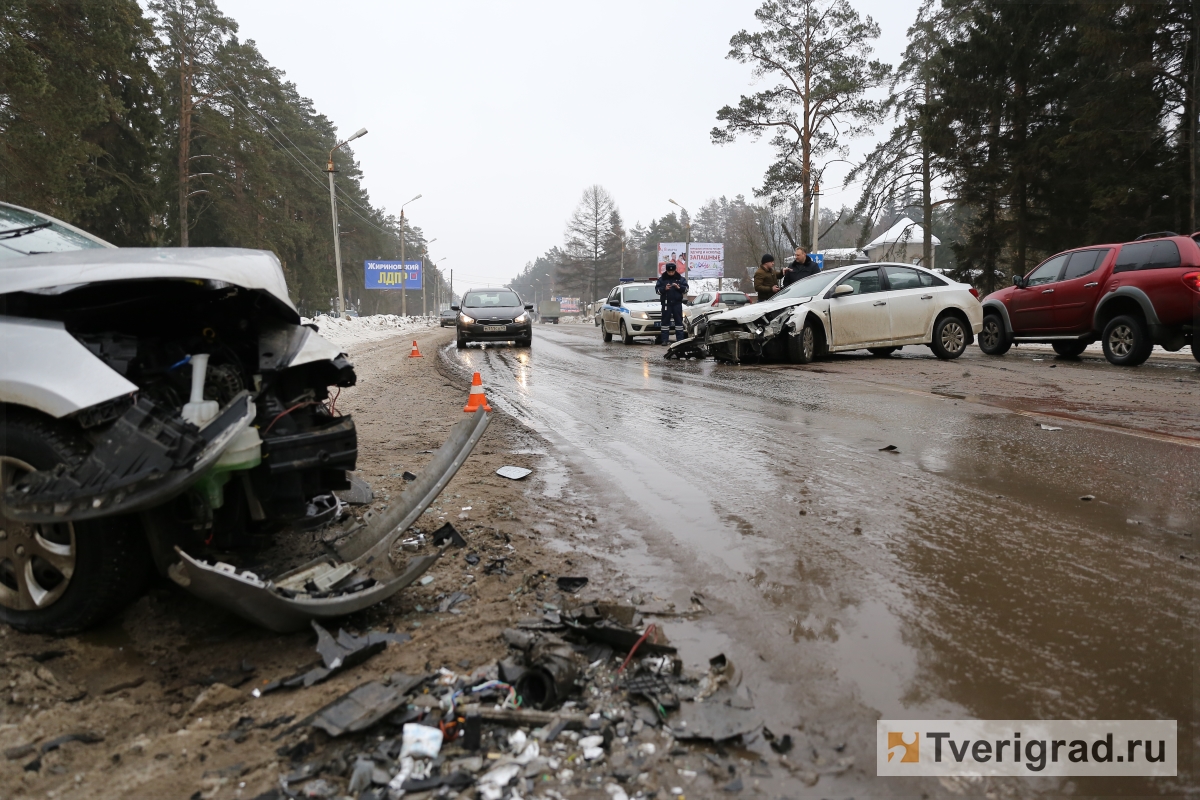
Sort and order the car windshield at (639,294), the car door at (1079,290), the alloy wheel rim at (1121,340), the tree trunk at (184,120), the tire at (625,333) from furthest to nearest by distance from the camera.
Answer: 1. the tree trunk at (184,120)
2. the car windshield at (639,294)
3. the tire at (625,333)
4. the car door at (1079,290)
5. the alloy wheel rim at (1121,340)

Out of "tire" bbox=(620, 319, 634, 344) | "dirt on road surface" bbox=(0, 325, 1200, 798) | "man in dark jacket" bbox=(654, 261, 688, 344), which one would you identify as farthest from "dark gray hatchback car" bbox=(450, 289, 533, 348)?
"dirt on road surface" bbox=(0, 325, 1200, 798)

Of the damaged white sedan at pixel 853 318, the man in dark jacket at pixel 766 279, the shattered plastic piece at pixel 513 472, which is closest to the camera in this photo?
the shattered plastic piece at pixel 513 472

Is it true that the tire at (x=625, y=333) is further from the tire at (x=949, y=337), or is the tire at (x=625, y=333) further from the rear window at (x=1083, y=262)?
the rear window at (x=1083, y=262)

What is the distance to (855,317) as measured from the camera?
12.7 meters

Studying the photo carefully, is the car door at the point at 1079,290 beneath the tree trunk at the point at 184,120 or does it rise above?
beneath

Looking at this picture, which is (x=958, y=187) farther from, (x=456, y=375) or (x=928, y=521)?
(x=928, y=521)

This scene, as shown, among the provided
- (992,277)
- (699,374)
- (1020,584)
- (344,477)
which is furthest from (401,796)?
(992,277)

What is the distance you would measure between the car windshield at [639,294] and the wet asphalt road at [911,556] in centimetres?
1496

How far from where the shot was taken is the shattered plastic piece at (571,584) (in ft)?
10.6

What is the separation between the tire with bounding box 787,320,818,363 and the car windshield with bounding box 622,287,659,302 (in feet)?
32.1

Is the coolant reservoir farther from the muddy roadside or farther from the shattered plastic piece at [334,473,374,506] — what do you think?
the shattered plastic piece at [334,473,374,506]

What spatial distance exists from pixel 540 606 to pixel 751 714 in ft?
3.56

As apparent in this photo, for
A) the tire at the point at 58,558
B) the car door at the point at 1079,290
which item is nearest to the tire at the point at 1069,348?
the car door at the point at 1079,290

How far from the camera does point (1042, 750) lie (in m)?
2.09
